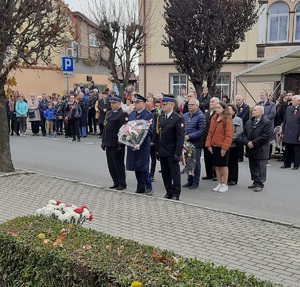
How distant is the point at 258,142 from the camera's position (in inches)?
316

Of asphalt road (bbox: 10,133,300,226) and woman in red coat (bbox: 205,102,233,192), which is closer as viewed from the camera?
asphalt road (bbox: 10,133,300,226)

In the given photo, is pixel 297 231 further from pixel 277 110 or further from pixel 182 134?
pixel 277 110

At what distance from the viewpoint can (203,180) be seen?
9.31 metres

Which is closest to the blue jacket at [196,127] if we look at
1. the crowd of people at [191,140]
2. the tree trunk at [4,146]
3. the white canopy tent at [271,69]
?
the crowd of people at [191,140]

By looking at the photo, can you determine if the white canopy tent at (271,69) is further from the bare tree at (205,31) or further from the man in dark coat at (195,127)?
the man in dark coat at (195,127)

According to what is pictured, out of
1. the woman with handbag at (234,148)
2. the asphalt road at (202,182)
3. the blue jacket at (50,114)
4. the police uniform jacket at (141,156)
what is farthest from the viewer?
the blue jacket at (50,114)

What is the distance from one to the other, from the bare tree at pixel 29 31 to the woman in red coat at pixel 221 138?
12.1 ft

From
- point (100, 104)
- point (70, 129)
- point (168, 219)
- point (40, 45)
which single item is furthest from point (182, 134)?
point (70, 129)

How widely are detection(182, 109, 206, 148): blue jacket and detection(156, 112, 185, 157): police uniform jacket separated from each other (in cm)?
109

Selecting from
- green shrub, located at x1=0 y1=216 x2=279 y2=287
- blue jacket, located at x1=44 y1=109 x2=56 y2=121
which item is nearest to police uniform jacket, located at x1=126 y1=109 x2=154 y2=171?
green shrub, located at x1=0 y1=216 x2=279 y2=287

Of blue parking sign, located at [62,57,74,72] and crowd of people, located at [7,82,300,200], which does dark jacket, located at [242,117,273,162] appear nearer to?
crowd of people, located at [7,82,300,200]

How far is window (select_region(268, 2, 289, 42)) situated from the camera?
2491 centimetres

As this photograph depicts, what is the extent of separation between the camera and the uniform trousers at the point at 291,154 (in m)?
10.6

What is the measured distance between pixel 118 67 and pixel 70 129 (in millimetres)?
7271
